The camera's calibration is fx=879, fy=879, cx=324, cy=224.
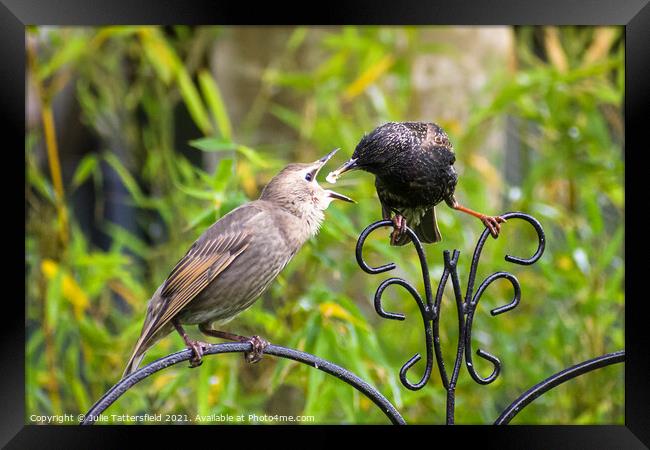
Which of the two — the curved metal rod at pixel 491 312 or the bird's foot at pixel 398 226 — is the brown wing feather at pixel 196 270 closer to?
the bird's foot at pixel 398 226

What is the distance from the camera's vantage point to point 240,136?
2365mm

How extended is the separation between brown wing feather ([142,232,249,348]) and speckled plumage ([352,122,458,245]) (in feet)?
0.57

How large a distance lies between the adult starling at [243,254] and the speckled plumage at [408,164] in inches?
2.4

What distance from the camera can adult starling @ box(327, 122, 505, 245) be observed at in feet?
3.25

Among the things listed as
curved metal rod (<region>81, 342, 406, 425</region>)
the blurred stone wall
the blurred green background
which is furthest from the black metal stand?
the blurred stone wall

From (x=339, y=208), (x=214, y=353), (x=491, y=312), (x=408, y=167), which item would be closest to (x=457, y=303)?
(x=491, y=312)

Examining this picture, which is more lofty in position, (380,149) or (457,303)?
(380,149)

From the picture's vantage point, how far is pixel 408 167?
1.01m

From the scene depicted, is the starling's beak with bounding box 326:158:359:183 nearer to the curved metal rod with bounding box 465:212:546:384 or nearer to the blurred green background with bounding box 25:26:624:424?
the curved metal rod with bounding box 465:212:546:384

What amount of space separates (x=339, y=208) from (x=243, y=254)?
0.85 meters

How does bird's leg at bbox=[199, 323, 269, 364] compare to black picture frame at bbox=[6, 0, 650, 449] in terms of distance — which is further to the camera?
black picture frame at bbox=[6, 0, 650, 449]

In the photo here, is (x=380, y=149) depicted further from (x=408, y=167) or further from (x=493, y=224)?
(x=493, y=224)
